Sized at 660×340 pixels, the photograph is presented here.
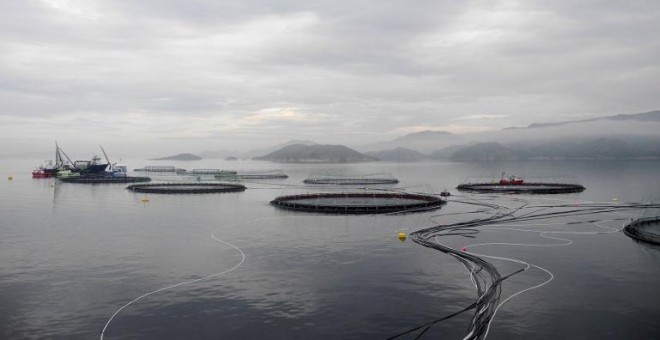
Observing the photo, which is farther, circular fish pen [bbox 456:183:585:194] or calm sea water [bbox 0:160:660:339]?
circular fish pen [bbox 456:183:585:194]

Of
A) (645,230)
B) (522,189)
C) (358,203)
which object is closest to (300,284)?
(645,230)

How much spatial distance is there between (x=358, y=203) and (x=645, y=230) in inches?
1794

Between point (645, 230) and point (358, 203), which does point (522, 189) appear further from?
point (645, 230)

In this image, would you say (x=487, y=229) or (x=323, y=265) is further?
(x=487, y=229)

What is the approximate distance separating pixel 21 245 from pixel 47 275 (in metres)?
17.2

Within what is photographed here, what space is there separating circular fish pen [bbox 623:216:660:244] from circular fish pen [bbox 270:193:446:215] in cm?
2992

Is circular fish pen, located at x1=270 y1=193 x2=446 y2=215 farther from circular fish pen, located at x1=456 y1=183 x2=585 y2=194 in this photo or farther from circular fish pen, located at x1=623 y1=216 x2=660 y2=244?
circular fish pen, located at x1=456 y1=183 x2=585 y2=194

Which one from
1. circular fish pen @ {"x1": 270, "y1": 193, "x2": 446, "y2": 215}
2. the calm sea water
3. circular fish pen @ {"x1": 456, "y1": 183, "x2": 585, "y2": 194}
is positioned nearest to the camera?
the calm sea water

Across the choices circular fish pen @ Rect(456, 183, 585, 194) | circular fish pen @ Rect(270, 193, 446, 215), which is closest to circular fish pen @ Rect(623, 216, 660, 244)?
circular fish pen @ Rect(270, 193, 446, 215)

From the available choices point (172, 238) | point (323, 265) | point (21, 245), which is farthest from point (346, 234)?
point (21, 245)

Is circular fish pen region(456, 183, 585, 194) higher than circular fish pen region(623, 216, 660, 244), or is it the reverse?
circular fish pen region(456, 183, 585, 194)

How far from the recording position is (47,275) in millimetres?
36406

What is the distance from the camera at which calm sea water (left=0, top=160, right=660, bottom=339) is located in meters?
25.1

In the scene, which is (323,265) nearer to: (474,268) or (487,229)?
(474,268)
